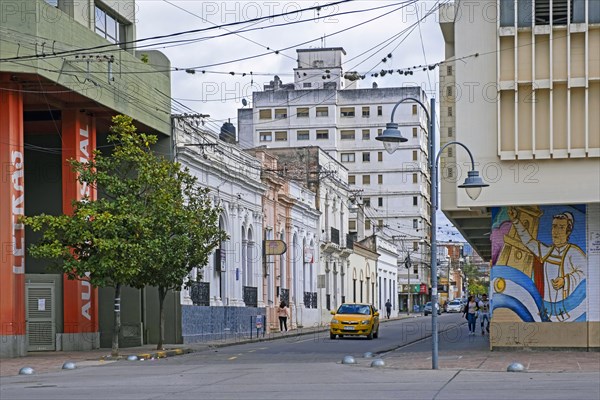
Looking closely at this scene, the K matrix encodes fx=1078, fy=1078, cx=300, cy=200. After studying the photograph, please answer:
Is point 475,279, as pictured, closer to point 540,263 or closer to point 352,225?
point 352,225

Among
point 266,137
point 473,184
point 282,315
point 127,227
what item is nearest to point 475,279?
point 266,137

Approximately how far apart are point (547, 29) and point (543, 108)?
211 cm

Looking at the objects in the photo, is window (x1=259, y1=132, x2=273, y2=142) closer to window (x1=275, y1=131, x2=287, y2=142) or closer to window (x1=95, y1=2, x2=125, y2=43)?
window (x1=275, y1=131, x2=287, y2=142)

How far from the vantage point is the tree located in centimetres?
3155

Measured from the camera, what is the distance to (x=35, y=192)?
1543 inches

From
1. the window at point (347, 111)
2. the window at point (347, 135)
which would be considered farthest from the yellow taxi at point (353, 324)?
the window at point (347, 135)

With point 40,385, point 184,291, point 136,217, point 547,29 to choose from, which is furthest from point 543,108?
point 184,291

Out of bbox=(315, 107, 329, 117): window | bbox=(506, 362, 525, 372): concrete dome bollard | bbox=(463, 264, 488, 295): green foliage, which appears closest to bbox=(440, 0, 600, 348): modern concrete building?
bbox=(506, 362, 525, 372): concrete dome bollard

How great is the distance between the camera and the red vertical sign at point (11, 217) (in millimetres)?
31938

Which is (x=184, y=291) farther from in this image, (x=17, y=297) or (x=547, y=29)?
(x=547, y=29)

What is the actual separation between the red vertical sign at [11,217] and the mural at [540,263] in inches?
557

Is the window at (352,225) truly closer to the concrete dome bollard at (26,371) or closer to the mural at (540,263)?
the mural at (540,263)

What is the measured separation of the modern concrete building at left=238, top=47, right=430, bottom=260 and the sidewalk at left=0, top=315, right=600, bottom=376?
201 feet

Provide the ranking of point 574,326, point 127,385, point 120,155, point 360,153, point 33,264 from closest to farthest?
point 127,385 < point 574,326 < point 120,155 < point 33,264 < point 360,153
